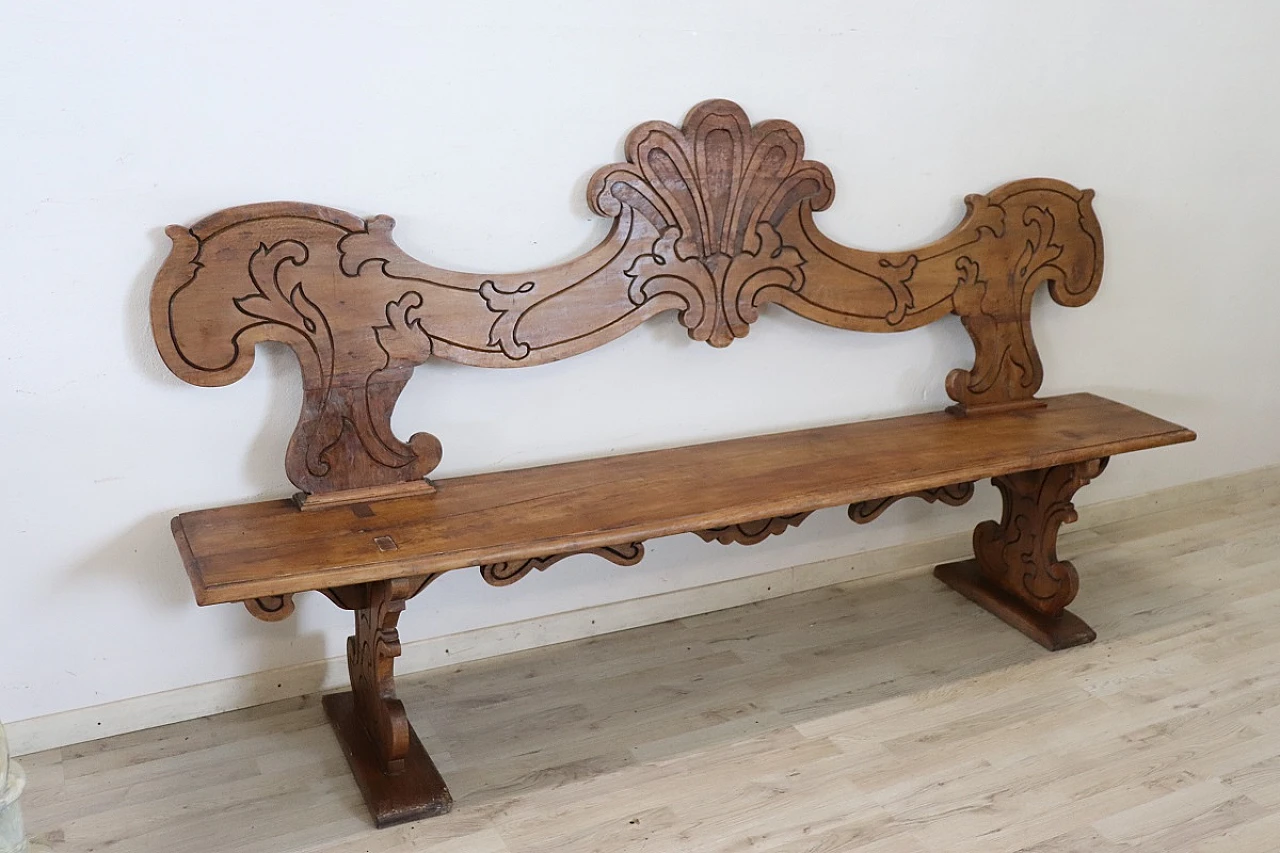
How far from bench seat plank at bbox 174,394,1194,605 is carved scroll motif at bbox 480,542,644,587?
63 millimetres

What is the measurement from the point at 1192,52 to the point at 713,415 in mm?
1843

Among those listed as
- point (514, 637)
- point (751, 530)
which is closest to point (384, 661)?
point (514, 637)

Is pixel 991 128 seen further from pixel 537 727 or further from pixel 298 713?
pixel 298 713

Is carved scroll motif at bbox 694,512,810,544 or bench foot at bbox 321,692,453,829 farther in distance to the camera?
carved scroll motif at bbox 694,512,810,544

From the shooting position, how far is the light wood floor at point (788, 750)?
7.85ft

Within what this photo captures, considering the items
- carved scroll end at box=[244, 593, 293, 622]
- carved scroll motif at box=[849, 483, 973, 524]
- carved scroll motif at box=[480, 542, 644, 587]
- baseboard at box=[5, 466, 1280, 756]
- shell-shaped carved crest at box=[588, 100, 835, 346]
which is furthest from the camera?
carved scroll motif at box=[849, 483, 973, 524]

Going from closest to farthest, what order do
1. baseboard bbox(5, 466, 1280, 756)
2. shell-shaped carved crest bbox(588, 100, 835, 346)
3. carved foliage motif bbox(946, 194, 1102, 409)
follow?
baseboard bbox(5, 466, 1280, 756) < shell-shaped carved crest bbox(588, 100, 835, 346) < carved foliage motif bbox(946, 194, 1102, 409)

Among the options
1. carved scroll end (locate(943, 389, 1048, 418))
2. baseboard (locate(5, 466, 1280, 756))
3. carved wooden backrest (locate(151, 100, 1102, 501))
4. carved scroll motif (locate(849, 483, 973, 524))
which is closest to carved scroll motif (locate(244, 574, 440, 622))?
carved wooden backrest (locate(151, 100, 1102, 501))

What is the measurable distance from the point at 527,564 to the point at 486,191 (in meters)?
0.83

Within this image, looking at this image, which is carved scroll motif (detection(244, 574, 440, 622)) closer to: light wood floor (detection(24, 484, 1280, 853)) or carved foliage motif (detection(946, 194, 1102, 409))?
light wood floor (detection(24, 484, 1280, 853))

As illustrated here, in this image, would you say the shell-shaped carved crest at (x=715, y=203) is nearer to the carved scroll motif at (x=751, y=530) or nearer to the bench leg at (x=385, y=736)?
the carved scroll motif at (x=751, y=530)

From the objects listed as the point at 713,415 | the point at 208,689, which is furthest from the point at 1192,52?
the point at 208,689

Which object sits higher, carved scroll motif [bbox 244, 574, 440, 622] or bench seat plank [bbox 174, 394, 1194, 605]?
bench seat plank [bbox 174, 394, 1194, 605]

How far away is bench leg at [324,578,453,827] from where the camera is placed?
7.88 ft
